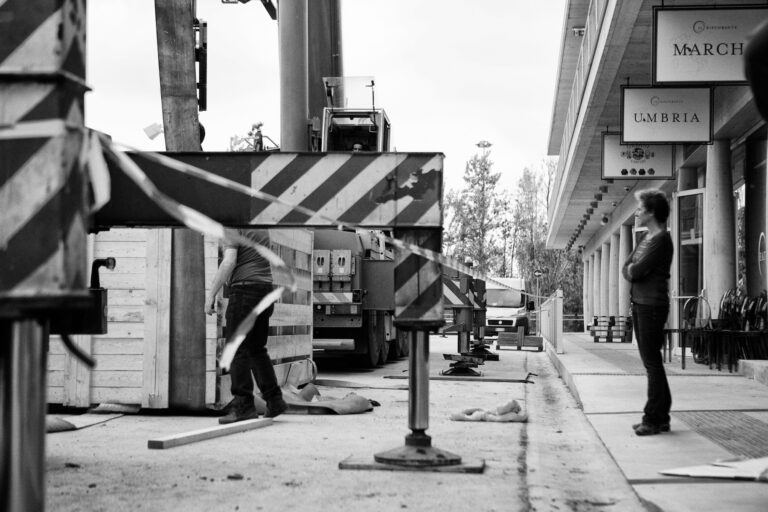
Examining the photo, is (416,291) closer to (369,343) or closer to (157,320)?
(157,320)

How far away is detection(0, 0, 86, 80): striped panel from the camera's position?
276 cm

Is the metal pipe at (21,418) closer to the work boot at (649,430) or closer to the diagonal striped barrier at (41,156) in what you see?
the diagonal striped barrier at (41,156)

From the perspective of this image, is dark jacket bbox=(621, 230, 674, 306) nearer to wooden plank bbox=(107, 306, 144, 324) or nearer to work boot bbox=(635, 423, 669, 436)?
work boot bbox=(635, 423, 669, 436)

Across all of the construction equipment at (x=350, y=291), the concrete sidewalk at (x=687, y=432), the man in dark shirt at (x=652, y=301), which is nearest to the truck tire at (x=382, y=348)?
the construction equipment at (x=350, y=291)

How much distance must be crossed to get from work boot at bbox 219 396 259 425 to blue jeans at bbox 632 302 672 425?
3.10 m

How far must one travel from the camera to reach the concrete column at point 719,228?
17453mm

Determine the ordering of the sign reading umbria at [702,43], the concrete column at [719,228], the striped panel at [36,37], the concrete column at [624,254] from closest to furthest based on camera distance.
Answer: the striped panel at [36,37] → the sign reading umbria at [702,43] → the concrete column at [719,228] → the concrete column at [624,254]

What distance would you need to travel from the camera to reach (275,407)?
836 centimetres

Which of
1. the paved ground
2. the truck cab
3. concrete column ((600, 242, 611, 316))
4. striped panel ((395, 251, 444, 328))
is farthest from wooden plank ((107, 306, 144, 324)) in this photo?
concrete column ((600, 242, 611, 316))

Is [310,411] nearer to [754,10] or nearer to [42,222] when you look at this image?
[42,222]

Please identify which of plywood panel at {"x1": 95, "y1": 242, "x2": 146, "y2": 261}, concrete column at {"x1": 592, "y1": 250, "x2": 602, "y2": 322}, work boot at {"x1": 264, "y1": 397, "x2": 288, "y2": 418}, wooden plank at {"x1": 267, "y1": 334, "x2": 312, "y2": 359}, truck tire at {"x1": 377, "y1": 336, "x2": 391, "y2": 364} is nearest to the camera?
work boot at {"x1": 264, "y1": 397, "x2": 288, "y2": 418}

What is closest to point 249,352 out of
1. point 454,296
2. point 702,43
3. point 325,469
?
point 325,469

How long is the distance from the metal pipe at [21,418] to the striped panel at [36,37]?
27.4 inches

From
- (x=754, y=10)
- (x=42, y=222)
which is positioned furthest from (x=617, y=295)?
(x=42, y=222)
